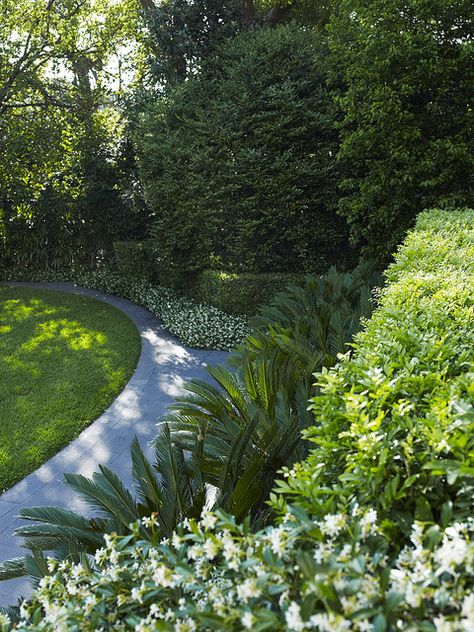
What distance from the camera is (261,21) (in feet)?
41.5

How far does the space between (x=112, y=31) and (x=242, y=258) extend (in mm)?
8295

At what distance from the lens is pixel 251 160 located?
9.66 meters

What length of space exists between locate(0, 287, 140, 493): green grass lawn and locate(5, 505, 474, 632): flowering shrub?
3763 mm

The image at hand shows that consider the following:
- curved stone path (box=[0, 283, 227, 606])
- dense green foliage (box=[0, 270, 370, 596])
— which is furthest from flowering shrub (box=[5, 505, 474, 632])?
curved stone path (box=[0, 283, 227, 606])

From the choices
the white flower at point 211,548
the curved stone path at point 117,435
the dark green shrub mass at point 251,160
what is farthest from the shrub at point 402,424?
the dark green shrub mass at point 251,160

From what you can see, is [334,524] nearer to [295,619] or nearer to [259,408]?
[295,619]

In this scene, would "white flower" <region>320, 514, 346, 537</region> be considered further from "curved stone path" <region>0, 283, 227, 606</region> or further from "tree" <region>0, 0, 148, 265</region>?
"tree" <region>0, 0, 148, 265</region>

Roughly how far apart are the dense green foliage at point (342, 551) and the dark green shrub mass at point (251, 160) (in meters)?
8.08

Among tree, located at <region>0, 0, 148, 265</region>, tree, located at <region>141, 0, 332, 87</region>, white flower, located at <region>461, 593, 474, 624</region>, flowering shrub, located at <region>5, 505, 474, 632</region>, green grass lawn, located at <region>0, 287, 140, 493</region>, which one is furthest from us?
tree, located at <region>0, 0, 148, 265</region>

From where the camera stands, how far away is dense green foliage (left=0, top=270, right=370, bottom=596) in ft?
9.66

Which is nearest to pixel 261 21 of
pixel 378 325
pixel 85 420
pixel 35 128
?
pixel 35 128

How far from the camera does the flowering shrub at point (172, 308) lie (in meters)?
9.16

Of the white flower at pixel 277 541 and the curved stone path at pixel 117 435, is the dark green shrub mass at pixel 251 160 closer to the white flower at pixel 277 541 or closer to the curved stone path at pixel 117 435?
the curved stone path at pixel 117 435

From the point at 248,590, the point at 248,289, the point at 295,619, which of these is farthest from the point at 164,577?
the point at 248,289
